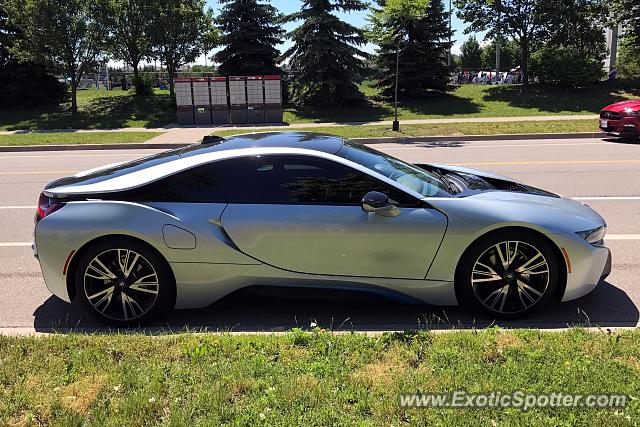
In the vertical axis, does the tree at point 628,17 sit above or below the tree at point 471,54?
below

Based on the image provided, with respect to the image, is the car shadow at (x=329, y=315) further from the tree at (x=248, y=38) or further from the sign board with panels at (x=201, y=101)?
the tree at (x=248, y=38)

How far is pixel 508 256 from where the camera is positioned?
397cm

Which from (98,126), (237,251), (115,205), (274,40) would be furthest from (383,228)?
(274,40)

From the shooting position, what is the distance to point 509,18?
90.4ft

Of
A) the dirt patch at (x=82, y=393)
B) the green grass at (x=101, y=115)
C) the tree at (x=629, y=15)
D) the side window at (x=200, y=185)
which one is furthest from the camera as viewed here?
the tree at (x=629, y=15)

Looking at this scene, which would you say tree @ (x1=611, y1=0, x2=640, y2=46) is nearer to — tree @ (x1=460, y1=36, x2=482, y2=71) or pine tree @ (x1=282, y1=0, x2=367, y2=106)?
pine tree @ (x1=282, y1=0, x2=367, y2=106)

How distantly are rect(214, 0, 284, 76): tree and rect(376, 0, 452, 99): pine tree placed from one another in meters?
5.76

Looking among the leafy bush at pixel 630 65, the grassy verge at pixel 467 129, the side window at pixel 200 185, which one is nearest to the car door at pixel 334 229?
the side window at pixel 200 185

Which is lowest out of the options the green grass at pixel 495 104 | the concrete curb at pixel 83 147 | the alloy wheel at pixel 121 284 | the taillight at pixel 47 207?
the alloy wheel at pixel 121 284

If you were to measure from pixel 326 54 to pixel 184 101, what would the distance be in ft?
22.8

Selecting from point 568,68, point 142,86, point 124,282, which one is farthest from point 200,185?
point 142,86

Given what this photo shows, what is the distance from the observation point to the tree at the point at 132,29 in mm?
26281

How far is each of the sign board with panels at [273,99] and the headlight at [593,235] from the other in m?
20.5

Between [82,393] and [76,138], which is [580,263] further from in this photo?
[76,138]
